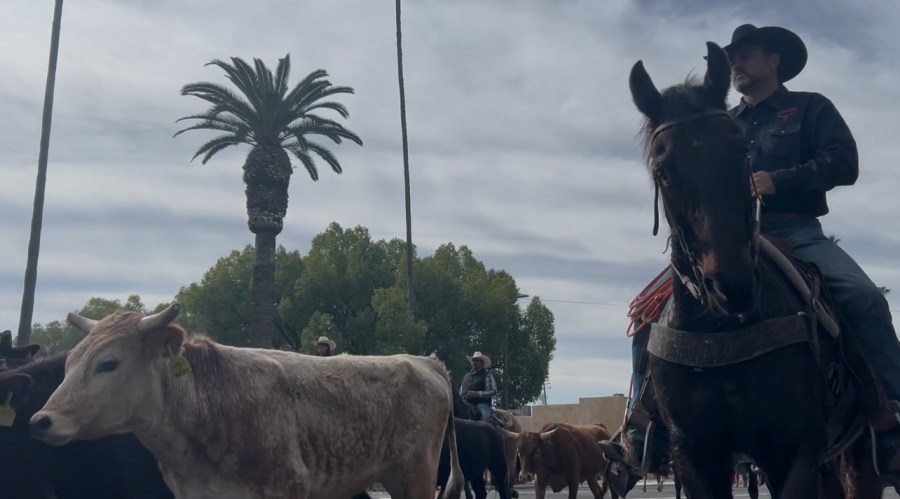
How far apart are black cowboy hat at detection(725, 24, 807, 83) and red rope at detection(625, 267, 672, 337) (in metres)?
1.30

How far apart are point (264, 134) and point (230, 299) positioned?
88.9 feet

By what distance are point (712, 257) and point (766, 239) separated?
0.95 m

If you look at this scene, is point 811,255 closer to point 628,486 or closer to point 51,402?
point 628,486

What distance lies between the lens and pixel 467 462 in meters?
16.0

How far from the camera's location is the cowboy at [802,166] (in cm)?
495

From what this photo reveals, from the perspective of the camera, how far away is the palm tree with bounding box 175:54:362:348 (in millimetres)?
31516

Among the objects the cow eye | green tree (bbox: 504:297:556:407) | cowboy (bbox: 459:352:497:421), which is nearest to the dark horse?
the cow eye

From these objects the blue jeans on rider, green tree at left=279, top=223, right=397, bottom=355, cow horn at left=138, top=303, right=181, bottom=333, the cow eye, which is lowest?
the blue jeans on rider

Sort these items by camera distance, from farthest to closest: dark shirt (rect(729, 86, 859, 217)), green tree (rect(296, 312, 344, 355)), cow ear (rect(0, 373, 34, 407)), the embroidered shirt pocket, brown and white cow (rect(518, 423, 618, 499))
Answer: green tree (rect(296, 312, 344, 355)), brown and white cow (rect(518, 423, 618, 499)), cow ear (rect(0, 373, 34, 407)), the embroidered shirt pocket, dark shirt (rect(729, 86, 859, 217))

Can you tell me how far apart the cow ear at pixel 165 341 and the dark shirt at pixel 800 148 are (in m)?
3.76

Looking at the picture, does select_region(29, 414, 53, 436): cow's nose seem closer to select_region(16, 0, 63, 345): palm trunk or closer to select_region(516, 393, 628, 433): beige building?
select_region(16, 0, 63, 345): palm trunk

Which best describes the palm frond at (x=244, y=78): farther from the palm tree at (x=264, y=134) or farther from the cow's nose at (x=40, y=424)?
the cow's nose at (x=40, y=424)

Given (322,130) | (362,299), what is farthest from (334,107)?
(362,299)

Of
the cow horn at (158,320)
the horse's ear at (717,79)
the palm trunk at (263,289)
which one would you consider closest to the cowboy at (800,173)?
the horse's ear at (717,79)
